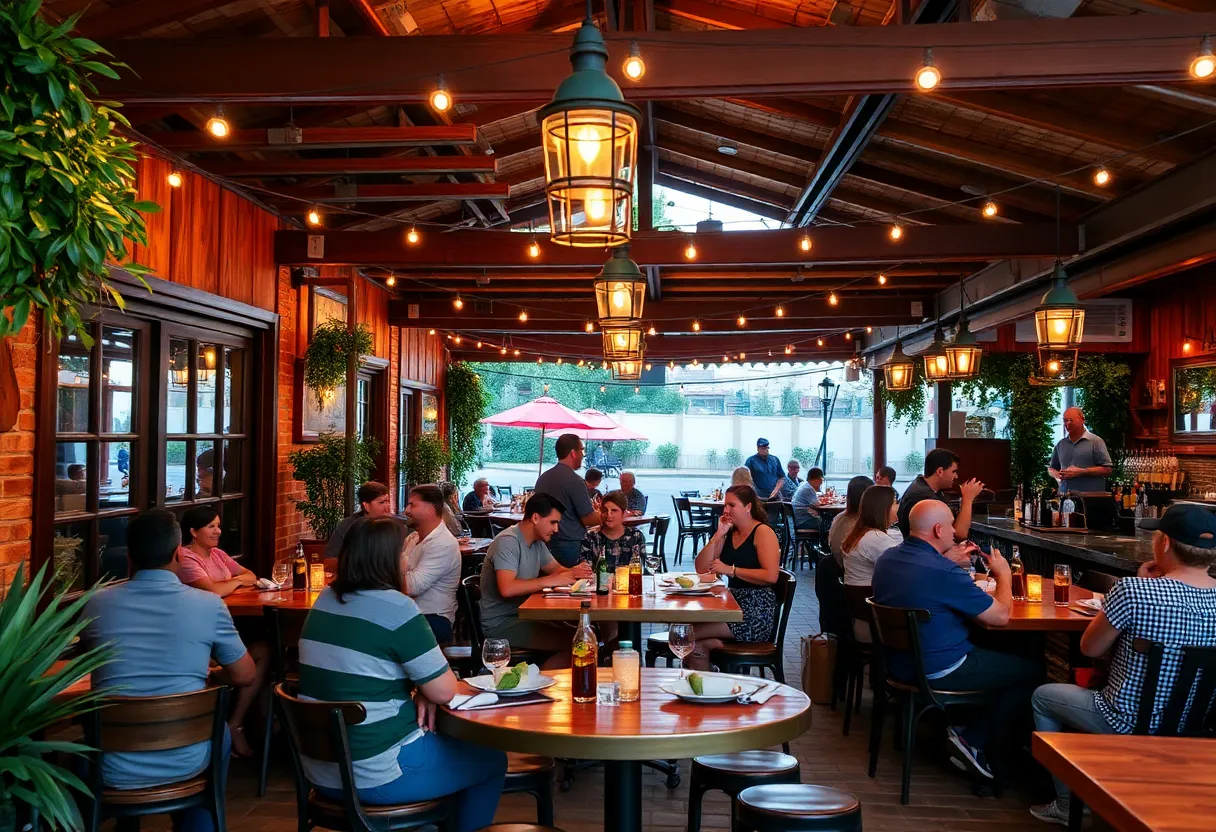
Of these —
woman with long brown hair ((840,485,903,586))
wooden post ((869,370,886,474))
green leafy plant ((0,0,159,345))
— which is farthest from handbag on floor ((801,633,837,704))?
wooden post ((869,370,886,474))

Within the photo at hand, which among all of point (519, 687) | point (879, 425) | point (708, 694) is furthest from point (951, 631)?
point (879, 425)

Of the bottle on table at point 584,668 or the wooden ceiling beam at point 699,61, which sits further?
the wooden ceiling beam at point 699,61

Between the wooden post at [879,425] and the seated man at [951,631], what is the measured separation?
11181mm

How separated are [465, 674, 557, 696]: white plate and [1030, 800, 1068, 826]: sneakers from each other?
2.39m

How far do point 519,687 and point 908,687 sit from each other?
231cm

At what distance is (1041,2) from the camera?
4.72 metres

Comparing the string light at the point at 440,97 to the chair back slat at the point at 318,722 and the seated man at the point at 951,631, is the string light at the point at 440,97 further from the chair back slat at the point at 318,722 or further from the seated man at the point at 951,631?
the seated man at the point at 951,631

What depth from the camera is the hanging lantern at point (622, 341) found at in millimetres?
6695

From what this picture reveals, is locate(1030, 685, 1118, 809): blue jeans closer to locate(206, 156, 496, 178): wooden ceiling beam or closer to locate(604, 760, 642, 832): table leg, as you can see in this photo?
locate(604, 760, 642, 832): table leg

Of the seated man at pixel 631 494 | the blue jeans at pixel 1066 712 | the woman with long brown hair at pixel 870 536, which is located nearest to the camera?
the blue jeans at pixel 1066 712

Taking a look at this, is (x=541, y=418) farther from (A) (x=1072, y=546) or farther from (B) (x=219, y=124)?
(B) (x=219, y=124)

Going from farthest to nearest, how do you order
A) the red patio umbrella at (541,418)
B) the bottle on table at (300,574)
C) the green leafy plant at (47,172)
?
the red patio umbrella at (541,418)
the bottle on table at (300,574)
the green leafy plant at (47,172)

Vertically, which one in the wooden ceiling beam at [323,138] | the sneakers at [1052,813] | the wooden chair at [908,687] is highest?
the wooden ceiling beam at [323,138]

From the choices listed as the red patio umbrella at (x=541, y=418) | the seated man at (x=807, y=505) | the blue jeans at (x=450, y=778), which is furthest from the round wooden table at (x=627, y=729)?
the red patio umbrella at (x=541, y=418)
